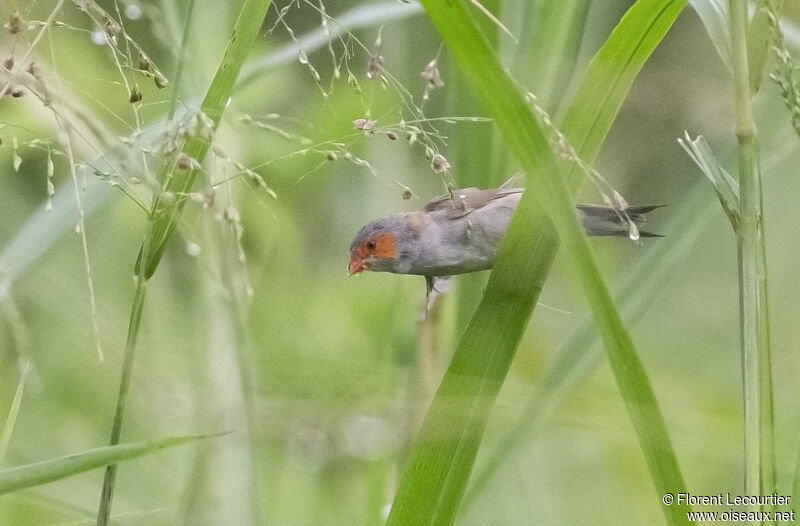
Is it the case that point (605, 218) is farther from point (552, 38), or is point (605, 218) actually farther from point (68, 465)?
point (68, 465)

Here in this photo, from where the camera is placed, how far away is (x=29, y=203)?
1.44 m

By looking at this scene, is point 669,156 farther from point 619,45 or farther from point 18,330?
point 18,330

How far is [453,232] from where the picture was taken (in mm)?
762

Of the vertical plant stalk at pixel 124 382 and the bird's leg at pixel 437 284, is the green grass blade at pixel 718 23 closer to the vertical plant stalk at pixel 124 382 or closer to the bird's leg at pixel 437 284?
the bird's leg at pixel 437 284

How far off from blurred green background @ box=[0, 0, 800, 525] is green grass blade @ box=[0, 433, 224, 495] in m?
0.15

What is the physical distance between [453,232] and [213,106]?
0.27 meters

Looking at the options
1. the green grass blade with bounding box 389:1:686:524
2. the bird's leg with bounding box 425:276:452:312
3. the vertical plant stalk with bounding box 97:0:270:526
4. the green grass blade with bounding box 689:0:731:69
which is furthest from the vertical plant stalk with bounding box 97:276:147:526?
the green grass blade with bounding box 689:0:731:69

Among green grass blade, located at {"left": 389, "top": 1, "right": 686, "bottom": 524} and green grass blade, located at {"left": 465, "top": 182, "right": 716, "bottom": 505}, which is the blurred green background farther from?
green grass blade, located at {"left": 389, "top": 1, "right": 686, "bottom": 524}

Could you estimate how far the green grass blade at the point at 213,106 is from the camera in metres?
0.60

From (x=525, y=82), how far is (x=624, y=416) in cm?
38

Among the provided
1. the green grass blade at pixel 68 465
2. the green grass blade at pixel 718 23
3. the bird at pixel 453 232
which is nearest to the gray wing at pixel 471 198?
the bird at pixel 453 232

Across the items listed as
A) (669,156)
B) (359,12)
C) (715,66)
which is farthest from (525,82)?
(715,66)

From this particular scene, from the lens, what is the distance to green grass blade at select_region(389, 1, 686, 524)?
21.7 inches

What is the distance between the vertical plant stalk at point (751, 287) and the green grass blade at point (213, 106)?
0.38 meters
